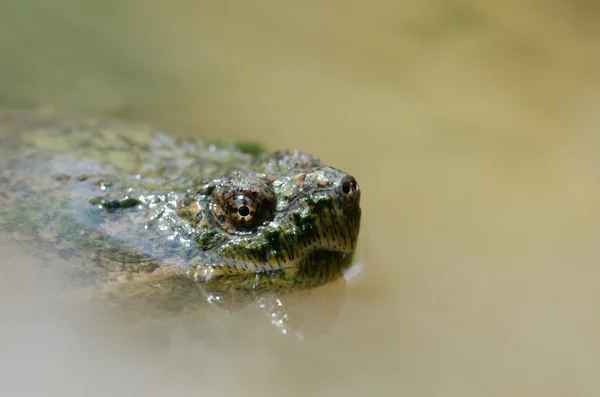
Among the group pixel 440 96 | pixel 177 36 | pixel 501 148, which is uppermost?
pixel 177 36

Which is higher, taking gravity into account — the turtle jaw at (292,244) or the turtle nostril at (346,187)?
the turtle nostril at (346,187)

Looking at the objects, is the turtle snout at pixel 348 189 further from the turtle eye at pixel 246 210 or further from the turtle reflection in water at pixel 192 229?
the turtle eye at pixel 246 210

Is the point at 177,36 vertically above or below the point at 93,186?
above

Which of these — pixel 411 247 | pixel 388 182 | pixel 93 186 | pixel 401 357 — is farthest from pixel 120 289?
pixel 388 182

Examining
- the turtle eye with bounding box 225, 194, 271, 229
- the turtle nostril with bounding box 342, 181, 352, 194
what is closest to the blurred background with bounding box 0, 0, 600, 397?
the turtle eye with bounding box 225, 194, 271, 229

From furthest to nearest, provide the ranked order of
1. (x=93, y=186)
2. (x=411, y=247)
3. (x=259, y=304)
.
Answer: (x=411, y=247)
(x=93, y=186)
(x=259, y=304)

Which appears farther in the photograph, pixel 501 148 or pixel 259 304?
pixel 501 148

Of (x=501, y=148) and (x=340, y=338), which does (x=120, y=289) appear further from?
(x=501, y=148)

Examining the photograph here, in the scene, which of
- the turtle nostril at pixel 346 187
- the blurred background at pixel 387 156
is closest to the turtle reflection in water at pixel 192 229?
the turtle nostril at pixel 346 187

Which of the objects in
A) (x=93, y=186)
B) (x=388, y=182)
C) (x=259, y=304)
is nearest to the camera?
(x=259, y=304)
